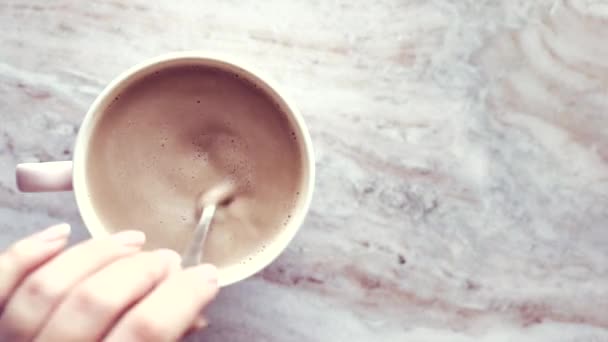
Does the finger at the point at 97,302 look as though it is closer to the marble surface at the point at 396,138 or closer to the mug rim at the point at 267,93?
the mug rim at the point at 267,93

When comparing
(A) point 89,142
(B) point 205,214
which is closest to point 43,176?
(A) point 89,142

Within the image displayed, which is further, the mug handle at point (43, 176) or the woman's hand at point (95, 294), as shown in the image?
the mug handle at point (43, 176)

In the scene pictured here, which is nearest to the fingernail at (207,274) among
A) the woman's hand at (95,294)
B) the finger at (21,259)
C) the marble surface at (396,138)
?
the woman's hand at (95,294)

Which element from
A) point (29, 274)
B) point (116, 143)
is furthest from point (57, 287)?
point (116, 143)

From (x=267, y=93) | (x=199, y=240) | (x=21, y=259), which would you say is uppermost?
(x=267, y=93)

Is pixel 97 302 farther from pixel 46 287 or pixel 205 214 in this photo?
pixel 205 214

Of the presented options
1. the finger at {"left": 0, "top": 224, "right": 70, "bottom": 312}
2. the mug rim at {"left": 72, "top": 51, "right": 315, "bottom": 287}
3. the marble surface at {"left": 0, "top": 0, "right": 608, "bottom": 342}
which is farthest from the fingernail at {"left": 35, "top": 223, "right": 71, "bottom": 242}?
the marble surface at {"left": 0, "top": 0, "right": 608, "bottom": 342}
